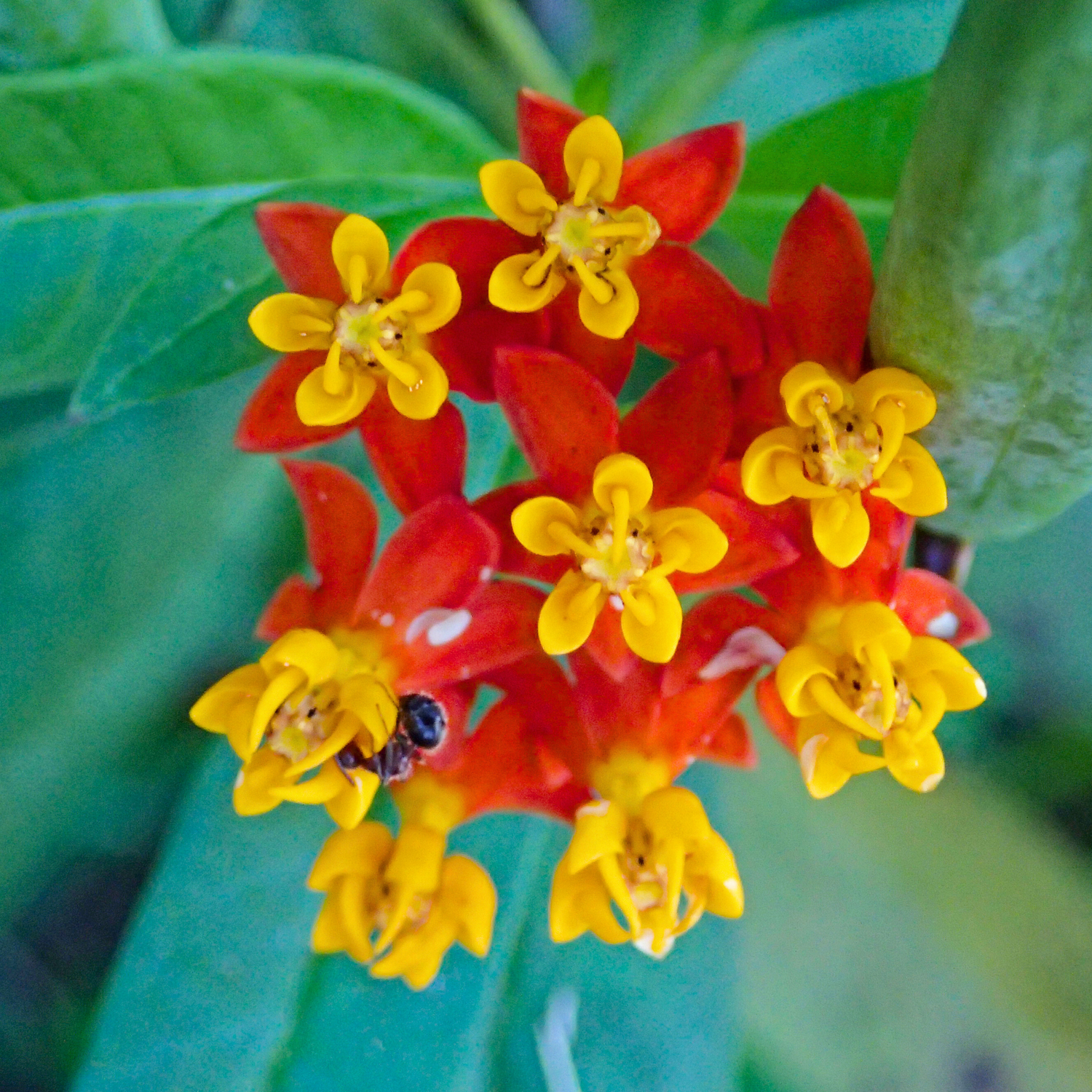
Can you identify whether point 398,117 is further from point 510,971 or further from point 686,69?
point 510,971

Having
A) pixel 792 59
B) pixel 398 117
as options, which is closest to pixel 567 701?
pixel 398 117

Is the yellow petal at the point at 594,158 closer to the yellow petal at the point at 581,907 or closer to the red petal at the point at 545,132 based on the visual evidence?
the red petal at the point at 545,132

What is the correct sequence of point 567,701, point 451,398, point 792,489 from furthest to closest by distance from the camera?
point 451,398 → point 567,701 → point 792,489

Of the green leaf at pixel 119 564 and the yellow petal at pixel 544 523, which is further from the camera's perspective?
the green leaf at pixel 119 564

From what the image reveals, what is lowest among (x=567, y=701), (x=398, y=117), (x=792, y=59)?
(x=567, y=701)

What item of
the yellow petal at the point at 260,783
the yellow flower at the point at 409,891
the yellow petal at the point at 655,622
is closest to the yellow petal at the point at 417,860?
the yellow flower at the point at 409,891

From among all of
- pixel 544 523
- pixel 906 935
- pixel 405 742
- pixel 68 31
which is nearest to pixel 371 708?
pixel 405 742

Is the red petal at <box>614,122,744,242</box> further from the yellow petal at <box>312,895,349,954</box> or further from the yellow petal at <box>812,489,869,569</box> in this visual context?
the yellow petal at <box>312,895,349,954</box>
